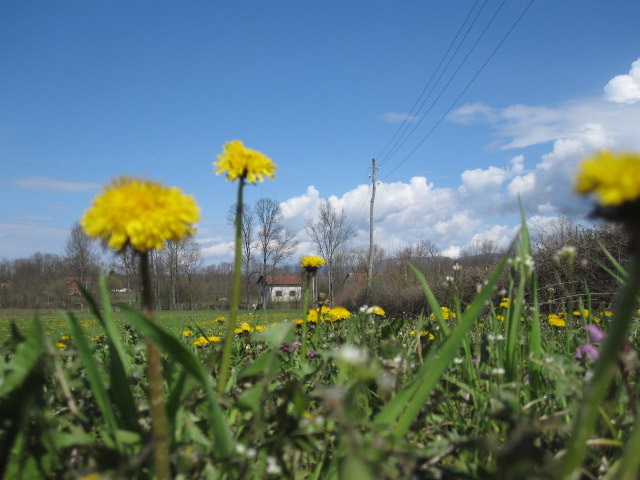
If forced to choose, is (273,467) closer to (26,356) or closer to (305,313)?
(26,356)

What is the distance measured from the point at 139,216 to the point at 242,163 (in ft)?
1.13

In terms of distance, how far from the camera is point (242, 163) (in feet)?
3.76

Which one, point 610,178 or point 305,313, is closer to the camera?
point 610,178

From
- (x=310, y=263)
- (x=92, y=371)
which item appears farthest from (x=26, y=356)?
(x=310, y=263)

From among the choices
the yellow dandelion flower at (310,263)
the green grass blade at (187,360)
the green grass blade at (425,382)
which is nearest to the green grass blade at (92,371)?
the green grass blade at (187,360)

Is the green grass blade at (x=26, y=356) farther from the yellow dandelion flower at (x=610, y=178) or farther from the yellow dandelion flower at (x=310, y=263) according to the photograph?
the yellow dandelion flower at (x=310, y=263)

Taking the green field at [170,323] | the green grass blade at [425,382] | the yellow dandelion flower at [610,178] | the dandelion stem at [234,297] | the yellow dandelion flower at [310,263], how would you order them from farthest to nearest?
1. the green field at [170,323]
2. the yellow dandelion flower at [310,263]
3. the dandelion stem at [234,297]
4. the green grass blade at [425,382]
5. the yellow dandelion flower at [610,178]

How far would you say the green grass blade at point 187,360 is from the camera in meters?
0.88

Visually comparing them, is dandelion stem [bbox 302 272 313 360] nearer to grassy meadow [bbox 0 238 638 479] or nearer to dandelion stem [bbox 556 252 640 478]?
grassy meadow [bbox 0 238 638 479]

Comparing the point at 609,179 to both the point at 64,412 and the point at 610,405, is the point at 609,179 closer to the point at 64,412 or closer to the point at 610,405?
the point at 610,405

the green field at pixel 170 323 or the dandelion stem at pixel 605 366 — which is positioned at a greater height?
the dandelion stem at pixel 605 366

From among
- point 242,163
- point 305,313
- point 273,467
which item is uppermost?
point 242,163

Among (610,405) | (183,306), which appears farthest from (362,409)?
(183,306)

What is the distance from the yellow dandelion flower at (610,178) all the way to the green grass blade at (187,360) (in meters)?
0.74
